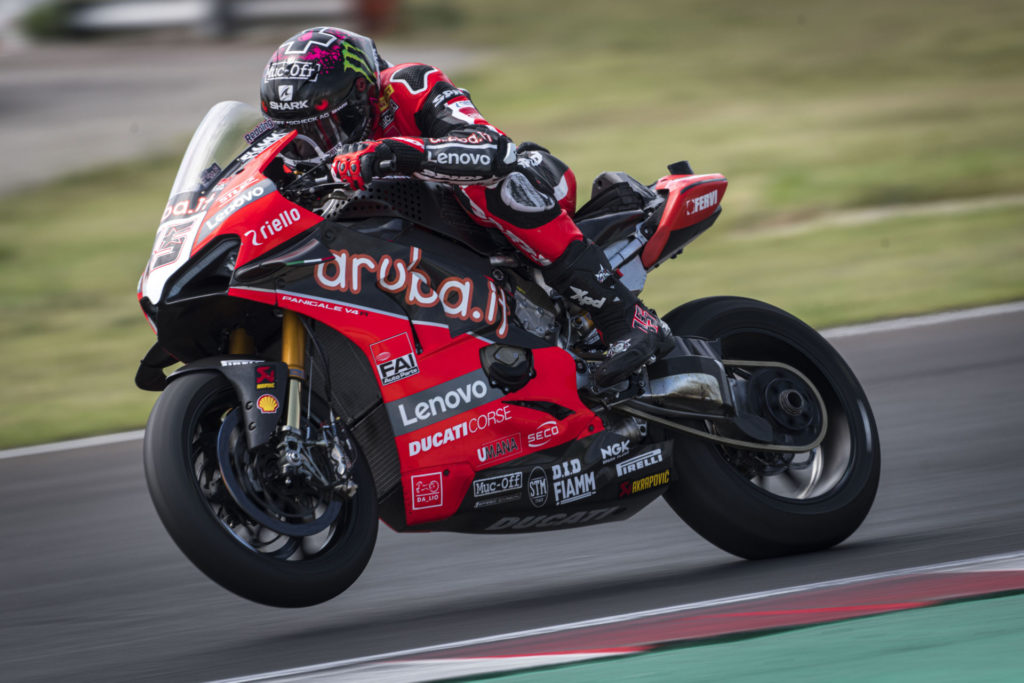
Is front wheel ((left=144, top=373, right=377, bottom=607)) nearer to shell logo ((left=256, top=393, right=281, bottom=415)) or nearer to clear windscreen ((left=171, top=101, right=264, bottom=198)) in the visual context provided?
shell logo ((left=256, top=393, right=281, bottom=415))

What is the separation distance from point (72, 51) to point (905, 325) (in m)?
17.5

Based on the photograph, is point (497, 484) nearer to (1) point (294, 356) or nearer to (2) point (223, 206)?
(1) point (294, 356)

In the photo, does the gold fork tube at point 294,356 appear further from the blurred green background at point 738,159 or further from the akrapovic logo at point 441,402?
the blurred green background at point 738,159

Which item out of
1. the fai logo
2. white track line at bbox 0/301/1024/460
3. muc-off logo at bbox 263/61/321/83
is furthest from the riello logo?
white track line at bbox 0/301/1024/460

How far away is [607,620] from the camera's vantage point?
4051mm

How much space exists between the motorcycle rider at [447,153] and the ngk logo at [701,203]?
1.60ft

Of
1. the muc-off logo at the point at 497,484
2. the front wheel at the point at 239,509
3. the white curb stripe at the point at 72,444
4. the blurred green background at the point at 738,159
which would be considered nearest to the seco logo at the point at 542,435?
the muc-off logo at the point at 497,484

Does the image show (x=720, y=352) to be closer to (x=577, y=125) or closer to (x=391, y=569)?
(x=391, y=569)

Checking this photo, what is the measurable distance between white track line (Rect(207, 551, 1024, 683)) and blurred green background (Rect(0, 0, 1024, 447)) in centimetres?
395

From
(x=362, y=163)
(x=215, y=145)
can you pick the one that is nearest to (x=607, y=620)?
(x=362, y=163)

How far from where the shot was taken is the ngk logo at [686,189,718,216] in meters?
5.10

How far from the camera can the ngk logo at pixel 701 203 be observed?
5.10m

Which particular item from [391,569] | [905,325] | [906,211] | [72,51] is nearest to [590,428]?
[391,569]

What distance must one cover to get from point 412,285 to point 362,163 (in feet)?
1.56
